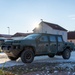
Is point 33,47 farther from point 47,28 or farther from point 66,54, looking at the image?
point 47,28

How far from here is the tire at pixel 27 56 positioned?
12.5m

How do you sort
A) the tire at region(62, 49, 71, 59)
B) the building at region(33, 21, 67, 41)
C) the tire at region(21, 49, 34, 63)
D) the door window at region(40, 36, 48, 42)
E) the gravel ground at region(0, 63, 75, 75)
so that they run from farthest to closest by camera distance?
the building at region(33, 21, 67, 41)
the tire at region(62, 49, 71, 59)
the door window at region(40, 36, 48, 42)
the tire at region(21, 49, 34, 63)
the gravel ground at region(0, 63, 75, 75)

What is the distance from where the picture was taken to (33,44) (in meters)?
13.1

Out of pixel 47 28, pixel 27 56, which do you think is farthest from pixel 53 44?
pixel 47 28

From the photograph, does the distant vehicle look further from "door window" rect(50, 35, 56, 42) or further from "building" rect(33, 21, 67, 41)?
"building" rect(33, 21, 67, 41)

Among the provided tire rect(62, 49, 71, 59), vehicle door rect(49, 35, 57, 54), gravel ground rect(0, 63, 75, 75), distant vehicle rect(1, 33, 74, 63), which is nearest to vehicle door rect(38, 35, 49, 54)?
distant vehicle rect(1, 33, 74, 63)

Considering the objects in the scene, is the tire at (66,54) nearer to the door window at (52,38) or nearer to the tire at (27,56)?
the door window at (52,38)

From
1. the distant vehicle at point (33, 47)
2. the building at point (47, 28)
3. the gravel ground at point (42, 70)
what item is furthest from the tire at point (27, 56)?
the building at point (47, 28)

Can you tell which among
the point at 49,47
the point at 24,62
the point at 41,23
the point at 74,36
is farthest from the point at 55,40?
the point at 74,36

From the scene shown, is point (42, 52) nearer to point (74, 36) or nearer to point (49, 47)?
point (49, 47)

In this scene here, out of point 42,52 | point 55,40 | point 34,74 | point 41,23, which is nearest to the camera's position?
point 34,74

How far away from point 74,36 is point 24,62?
61097 mm

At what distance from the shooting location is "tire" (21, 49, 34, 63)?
12461 mm

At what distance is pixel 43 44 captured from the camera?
44.8ft
